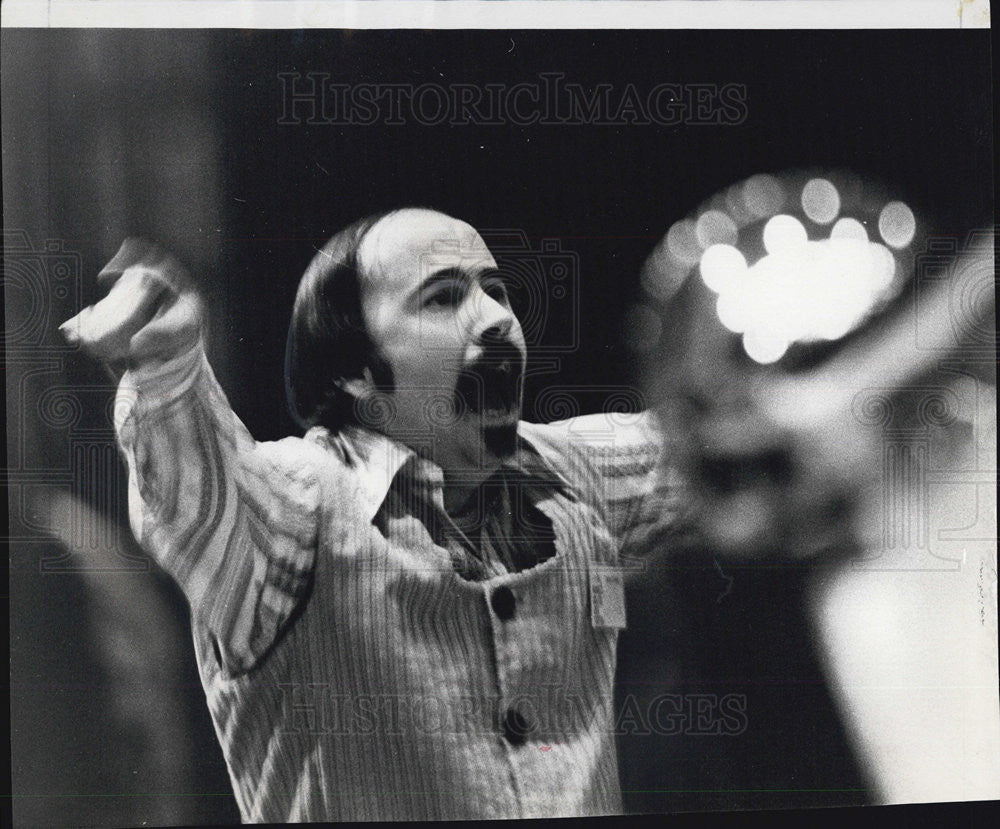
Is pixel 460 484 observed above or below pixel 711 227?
below

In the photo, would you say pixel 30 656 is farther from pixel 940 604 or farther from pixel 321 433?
pixel 940 604

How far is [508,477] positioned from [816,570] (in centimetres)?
75

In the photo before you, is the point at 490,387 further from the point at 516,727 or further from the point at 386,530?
the point at 516,727

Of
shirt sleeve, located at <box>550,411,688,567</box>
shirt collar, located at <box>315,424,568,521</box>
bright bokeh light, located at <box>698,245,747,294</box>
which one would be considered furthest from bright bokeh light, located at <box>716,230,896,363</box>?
shirt collar, located at <box>315,424,568,521</box>

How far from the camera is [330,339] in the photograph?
2.07 metres

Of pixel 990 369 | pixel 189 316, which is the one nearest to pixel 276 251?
pixel 189 316

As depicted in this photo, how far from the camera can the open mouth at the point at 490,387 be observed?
2.08 meters

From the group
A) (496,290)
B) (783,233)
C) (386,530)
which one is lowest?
(386,530)

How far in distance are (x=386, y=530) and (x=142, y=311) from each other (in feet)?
2.42

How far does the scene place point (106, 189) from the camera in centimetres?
206

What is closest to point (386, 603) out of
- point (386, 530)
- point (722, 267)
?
point (386, 530)

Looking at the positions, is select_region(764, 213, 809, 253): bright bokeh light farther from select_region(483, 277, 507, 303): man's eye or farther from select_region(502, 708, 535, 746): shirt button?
select_region(502, 708, 535, 746): shirt button

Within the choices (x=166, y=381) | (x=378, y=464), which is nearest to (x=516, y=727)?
(x=378, y=464)

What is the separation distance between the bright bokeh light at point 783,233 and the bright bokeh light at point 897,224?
185mm
